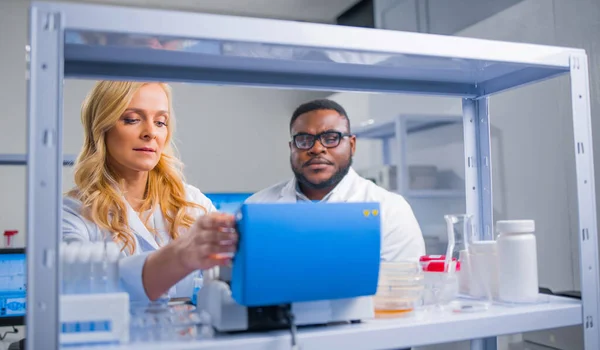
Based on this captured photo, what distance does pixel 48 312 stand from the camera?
26.4 inches

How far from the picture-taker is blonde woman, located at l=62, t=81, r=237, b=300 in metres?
1.31

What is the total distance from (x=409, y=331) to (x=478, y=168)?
0.56 meters

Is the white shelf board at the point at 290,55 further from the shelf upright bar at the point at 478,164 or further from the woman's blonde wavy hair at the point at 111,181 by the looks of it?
the woman's blonde wavy hair at the point at 111,181

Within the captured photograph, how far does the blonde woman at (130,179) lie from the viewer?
4.29 feet

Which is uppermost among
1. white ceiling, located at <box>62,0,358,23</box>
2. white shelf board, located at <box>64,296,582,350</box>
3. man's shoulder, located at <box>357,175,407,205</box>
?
white ceiling, located at <box>62,0,358,23</box>

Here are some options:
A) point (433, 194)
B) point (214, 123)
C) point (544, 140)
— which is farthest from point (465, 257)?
point (214, 123)

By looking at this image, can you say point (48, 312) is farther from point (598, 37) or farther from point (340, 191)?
point (598, 37)

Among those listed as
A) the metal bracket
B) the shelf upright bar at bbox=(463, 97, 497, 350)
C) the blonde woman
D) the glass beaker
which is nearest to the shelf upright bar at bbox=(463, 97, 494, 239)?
the shelf upright bar at bbox=(463, 97, 497, 350)

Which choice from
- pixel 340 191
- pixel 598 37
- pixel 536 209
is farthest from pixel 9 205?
pixel 598 37

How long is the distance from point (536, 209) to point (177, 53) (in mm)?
1754

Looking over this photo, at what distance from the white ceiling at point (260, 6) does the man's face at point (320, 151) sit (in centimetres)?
210

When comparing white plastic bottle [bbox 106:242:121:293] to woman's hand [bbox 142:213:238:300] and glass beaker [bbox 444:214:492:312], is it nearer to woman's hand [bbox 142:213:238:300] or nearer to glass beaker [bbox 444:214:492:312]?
woman's hand [bbox 142:213:238:300]

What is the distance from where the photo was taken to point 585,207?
99 cm

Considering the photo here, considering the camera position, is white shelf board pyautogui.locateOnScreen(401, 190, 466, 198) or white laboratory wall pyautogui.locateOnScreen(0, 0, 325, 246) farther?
white laboratory wall pyautogui.locateOnScreen(0, 0, 325, 246)
